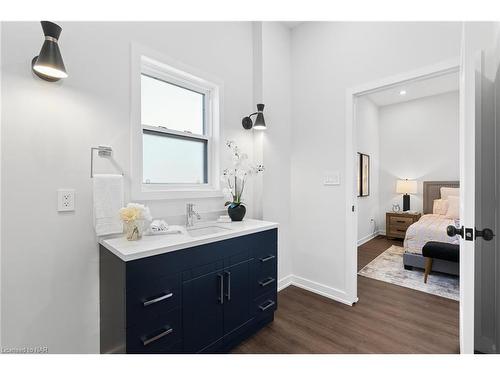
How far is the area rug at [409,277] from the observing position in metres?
2.68


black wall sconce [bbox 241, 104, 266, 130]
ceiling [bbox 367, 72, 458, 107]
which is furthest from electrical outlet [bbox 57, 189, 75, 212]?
ceiling [bbox 367, 72, 458, 107]

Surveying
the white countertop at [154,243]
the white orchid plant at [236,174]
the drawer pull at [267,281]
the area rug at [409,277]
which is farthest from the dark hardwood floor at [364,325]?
the white orchid plant at [236,174]

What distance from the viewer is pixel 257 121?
2436 mm

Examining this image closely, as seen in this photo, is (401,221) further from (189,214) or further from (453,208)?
(189,214)

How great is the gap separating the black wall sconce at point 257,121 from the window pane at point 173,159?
1.68 ft

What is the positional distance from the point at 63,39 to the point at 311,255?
2.84m

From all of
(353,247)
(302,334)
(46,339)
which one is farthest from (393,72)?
(46,339)

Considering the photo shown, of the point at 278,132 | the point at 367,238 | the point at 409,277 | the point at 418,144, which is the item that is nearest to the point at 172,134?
the point at 278,132

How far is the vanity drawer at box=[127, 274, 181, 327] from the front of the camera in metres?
1.23

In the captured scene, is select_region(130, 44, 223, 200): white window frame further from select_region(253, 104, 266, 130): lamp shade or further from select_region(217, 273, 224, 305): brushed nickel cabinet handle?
select_region(217, 273, 224, 305): brushed nickel cabinet handle

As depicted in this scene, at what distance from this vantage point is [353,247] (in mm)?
2432

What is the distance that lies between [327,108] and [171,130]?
166cm

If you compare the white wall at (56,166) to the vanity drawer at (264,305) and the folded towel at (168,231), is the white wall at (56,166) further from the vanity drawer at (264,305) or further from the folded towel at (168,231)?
the vanity drawer at (264,305)

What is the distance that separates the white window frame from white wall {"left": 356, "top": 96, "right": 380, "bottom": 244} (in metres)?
3.31
